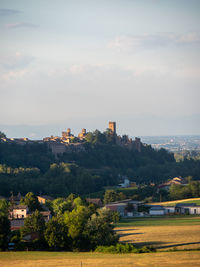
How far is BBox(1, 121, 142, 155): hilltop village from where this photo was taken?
106 metres

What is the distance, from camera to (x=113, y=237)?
33844mm

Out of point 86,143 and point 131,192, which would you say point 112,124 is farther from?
point 131,192

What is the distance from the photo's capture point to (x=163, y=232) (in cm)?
3847

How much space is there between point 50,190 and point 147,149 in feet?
185

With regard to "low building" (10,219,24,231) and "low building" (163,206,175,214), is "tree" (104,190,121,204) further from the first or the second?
"low building" (10,219,24,231)

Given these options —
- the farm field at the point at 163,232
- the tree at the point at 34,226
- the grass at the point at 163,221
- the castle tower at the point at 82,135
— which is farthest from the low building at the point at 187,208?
the castle tower at the point at 82,135

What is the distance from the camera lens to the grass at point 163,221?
44.6m

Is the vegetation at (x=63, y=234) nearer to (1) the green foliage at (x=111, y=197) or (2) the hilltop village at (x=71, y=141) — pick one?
(1) the green foliage at (x=111, y=197)

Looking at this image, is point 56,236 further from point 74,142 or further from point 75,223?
point 74,142

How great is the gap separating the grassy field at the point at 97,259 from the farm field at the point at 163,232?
3377 millimetres

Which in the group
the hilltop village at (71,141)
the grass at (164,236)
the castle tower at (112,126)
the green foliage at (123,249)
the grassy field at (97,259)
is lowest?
the grassy field at (97,259)

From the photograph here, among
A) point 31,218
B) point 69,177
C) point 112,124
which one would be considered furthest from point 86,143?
point 31,218

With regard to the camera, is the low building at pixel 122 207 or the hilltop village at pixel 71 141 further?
the hilltop village at pixel 71 141

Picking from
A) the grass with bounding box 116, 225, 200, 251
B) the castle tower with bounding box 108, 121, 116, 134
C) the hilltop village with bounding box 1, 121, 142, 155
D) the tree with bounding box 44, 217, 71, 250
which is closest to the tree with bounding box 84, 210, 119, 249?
the tree with bounding box 44, 217, 71, 250
